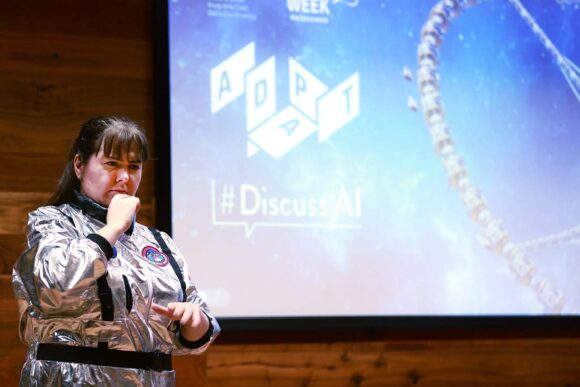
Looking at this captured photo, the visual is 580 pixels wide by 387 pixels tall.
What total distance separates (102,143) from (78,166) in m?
0.09

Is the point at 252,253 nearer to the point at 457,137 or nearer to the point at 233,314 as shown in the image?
the point at 233,314

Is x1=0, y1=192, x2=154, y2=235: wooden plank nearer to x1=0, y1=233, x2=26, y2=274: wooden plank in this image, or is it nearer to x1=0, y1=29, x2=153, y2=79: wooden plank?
x1=0, y1=233, x2=26, y2=274: wooden plank

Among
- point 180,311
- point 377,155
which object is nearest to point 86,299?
point 180,311

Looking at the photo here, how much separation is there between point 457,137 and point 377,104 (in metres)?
0.34

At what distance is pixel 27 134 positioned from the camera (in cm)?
288

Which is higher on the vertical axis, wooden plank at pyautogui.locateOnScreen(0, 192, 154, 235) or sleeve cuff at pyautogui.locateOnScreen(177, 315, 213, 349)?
wooden plank at pyautogui.locateOnScreen(0, 192, 154, 235)

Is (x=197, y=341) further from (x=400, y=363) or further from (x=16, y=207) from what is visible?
(x=400, y=363)

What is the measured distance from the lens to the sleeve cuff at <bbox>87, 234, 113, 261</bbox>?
→ 5.37 ft

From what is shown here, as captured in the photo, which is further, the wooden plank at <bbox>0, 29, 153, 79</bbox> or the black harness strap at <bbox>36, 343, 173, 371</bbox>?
the wooden plank at <bbox>0, 29, 153, 79</bbox>

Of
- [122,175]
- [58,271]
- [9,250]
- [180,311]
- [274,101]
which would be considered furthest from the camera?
[274,101]

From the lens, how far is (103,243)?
164 centimetres

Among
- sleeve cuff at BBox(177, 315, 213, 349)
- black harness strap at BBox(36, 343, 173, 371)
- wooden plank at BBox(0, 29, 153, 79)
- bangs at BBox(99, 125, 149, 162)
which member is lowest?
black harness strap at BBox(36, 343, 173, 371)

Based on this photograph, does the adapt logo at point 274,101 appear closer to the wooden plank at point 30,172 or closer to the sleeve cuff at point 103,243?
the wooden plank at point 30,172

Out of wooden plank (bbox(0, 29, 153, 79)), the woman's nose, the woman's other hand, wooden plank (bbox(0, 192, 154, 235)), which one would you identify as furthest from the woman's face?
wooden plank (bbox(0, 29, 153, 79))
